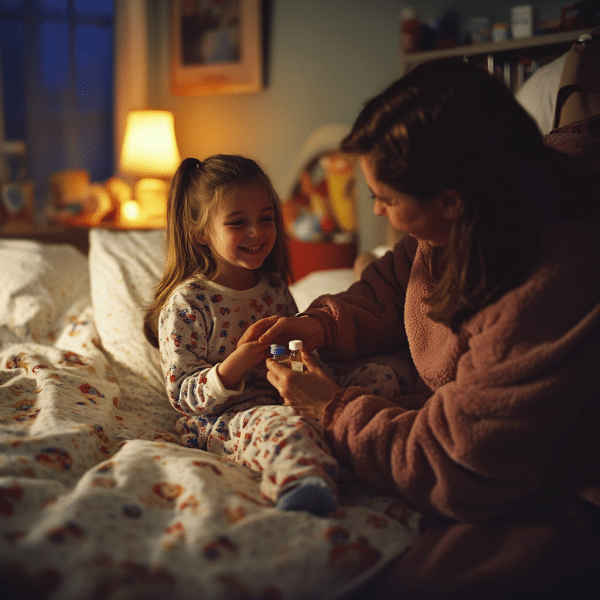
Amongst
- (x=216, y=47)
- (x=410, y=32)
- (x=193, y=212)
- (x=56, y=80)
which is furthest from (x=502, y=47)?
(x=56, y=80)

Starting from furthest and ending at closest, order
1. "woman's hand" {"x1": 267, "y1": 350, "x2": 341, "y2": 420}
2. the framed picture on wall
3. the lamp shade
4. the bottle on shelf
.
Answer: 1. the lamp shade
2. the framed picture on wall
3. the bottle on shelf
4. "woman's hand" {"x1": 267, "y1": 350, "x2": 341, "y2": 420}

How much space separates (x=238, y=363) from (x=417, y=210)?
1.44 ft

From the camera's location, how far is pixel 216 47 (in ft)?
11.5

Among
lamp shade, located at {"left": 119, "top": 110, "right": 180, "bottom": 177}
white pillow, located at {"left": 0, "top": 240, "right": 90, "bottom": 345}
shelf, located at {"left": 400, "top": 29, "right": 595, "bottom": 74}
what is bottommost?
white pillow, located at {"left": 0, "top": 240, "right": 90, "bottom": 345}

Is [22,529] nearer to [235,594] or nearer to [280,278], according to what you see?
[235,594]

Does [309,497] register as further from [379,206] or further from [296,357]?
[379,206]

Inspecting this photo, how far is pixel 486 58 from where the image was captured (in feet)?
8.04

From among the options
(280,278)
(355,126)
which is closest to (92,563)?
(355,126)

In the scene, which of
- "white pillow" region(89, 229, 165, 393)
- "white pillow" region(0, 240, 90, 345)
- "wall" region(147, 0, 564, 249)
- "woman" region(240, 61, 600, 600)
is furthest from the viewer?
"wall" region(147, 0, 564, 249)

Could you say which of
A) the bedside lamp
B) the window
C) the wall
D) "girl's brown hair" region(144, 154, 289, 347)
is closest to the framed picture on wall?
the wall

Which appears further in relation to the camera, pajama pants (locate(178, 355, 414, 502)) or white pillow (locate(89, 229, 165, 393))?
white pillow (locate(89, 229, 165, 393))

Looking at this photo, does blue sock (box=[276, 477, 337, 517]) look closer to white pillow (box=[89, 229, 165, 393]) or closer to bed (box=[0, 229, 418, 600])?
bed (box=[0, 229, 418, 600])

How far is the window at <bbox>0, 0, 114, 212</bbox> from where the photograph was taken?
11.6 feet

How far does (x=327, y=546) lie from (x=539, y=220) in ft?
1.81
